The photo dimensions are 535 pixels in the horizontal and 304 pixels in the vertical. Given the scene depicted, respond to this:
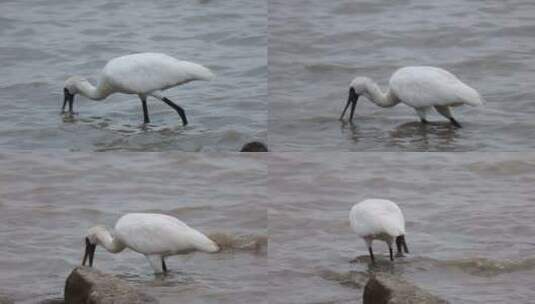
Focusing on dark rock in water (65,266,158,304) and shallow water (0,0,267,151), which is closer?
dark rock in water (65,266,158,304)

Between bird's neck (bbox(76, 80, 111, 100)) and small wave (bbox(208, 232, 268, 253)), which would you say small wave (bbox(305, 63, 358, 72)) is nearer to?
bird's neck (bbox(76, 80, 111, 100))

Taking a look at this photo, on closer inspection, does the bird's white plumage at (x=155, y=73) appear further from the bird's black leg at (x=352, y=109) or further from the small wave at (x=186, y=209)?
the bird's black leg at (x=352, y=109)

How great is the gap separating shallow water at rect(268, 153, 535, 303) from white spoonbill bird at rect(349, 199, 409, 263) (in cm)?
14

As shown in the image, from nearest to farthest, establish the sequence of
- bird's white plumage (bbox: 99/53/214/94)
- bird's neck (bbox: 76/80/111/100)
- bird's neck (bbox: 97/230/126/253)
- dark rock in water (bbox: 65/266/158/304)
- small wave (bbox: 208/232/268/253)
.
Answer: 1. dark rock in water (bbox: 65/266/158/304)
2. bird's neck (bbox: 97/230/126/253)
3. small wave (bbox: 208/232/268/253)
4. bird's white plumage (bbox: 99/53/214/94)
5. bird's neck (bbox: 76/80/111/100)

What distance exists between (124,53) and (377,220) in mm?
3758

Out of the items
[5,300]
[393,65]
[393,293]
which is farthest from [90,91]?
[393,293]

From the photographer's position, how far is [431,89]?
10.9m

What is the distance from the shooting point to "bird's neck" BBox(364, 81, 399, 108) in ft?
37.6

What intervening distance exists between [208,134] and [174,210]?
0.64 m

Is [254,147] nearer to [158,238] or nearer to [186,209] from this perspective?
[186,209]

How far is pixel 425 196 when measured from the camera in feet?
37.9

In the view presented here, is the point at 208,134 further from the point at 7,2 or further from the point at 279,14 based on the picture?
the point at 7,2

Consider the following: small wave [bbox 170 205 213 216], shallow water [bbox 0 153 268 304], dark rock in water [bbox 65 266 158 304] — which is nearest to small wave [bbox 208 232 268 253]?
shallow water [bbox 0 153 268 304]

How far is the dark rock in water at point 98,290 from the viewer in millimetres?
8508
